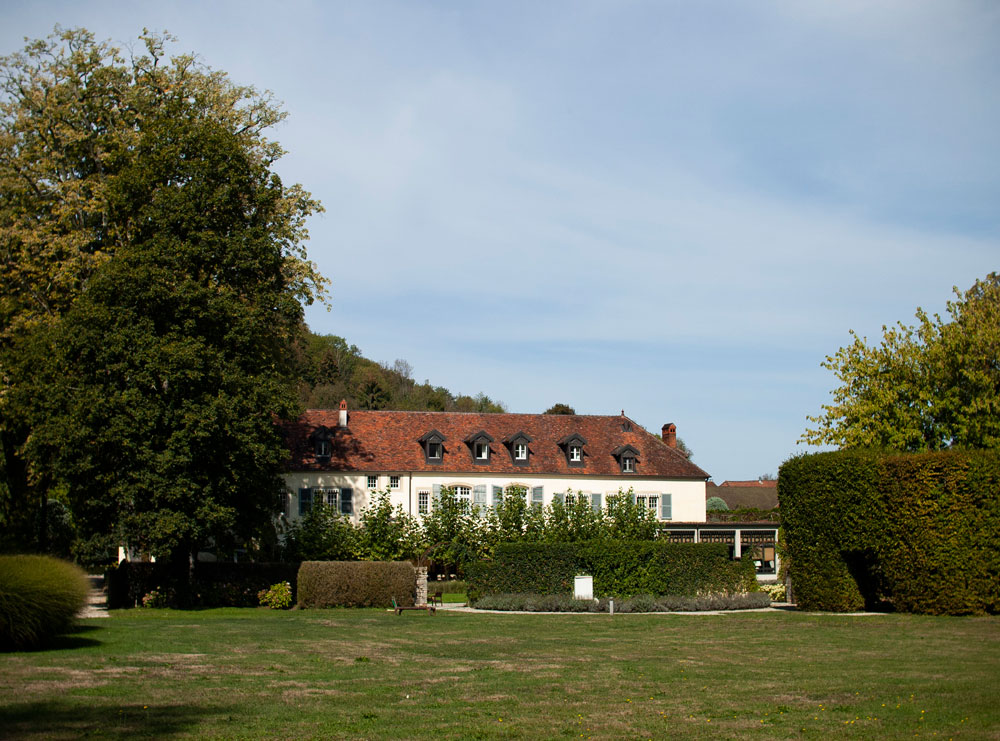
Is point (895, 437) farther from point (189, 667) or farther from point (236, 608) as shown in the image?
point (189, 667)

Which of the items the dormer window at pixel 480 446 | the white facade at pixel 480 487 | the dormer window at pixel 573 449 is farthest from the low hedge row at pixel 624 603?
the dormer window at pixel 573 449

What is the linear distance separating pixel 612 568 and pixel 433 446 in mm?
21478

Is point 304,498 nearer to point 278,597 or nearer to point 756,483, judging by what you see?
point 278,597

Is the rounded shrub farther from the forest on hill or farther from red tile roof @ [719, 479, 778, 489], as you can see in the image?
red tile roof @ [719, 479, 778, 489]

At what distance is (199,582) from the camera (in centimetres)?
3203

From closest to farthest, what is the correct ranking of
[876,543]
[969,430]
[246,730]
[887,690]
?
1. [246,730]
2. [887,690]
3. [876,543]
4. [969,430]

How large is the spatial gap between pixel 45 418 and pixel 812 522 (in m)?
23.2

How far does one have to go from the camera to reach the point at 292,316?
108ft

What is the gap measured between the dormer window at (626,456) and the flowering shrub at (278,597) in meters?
25.7

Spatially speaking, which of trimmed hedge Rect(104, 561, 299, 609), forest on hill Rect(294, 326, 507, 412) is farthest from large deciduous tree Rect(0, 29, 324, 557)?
forest on hill Rect(294, 326, 507, 412)

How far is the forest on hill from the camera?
84.9 meters

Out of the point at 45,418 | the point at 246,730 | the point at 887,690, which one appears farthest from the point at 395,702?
the point at 45,418

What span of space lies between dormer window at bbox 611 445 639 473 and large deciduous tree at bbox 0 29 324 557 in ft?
81.2

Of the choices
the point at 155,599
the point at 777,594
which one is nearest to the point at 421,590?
the point at 155,599
